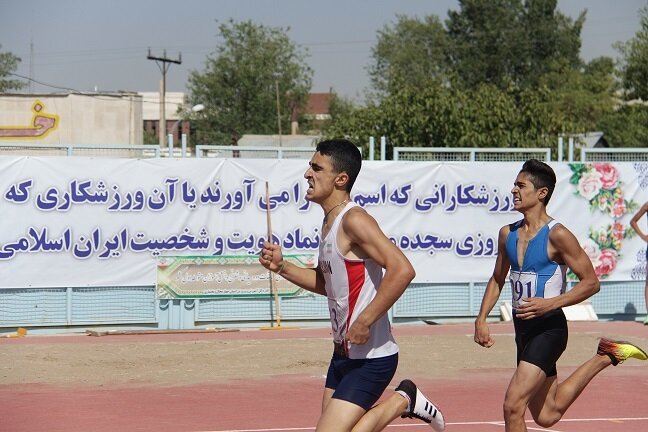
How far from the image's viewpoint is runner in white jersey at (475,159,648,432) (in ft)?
23.6

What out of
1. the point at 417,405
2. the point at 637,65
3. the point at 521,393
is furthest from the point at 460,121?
the point at 417,405

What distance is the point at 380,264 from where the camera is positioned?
19.3 feet

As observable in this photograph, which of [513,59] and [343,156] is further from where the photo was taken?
[513,59]

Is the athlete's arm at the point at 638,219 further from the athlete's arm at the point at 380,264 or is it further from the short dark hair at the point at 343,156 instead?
the athlete's arm at the point at 380,264

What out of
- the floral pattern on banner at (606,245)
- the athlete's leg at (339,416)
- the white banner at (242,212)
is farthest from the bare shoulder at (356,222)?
the floral pattern on banner at (606,245)

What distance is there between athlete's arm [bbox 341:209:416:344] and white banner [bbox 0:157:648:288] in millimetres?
10155

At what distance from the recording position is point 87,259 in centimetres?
1558

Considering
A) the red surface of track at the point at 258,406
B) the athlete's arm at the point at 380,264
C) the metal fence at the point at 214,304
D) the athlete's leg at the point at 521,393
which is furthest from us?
the metal fence at the point at 214,304

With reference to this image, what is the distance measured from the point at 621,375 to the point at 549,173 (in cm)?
561

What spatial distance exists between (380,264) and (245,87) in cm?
6788

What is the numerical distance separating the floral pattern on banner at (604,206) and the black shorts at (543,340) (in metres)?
10.4

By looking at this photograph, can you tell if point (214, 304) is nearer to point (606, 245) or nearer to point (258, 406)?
point (258, 406)

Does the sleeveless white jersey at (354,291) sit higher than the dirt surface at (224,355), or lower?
higher

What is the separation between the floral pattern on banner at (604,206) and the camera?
57.4 ft
